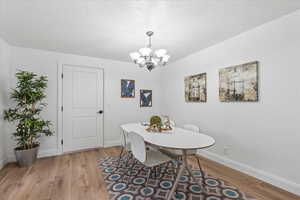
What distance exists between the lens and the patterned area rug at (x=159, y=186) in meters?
1.71

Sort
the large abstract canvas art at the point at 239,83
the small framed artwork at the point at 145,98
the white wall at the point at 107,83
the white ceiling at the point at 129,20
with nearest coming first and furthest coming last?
the white ceiling at the point at 129,20 → the large abstract canvas art at the point at 239,83 → the white wall at the point at 107,83 → the small framed artwork at the point at 145,98

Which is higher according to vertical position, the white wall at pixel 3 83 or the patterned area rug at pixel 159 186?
the white wall at pixel 3 83

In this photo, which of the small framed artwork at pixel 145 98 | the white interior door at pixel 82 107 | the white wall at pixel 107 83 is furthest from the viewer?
the small framed artwork at pixel 145 98

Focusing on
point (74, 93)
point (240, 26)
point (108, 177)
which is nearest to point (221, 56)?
point (240, 26)

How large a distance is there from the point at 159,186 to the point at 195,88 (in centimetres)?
214

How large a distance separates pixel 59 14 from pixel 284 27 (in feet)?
9.62

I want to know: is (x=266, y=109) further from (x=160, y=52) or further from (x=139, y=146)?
(x=139, y=146)

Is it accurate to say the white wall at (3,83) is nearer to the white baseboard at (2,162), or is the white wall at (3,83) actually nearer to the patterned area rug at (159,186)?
the white baseboard at (2,162)

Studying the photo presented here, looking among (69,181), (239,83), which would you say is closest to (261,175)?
(239,83)

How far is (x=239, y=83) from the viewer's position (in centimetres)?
231

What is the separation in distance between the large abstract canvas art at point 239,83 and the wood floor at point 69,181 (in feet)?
4.02

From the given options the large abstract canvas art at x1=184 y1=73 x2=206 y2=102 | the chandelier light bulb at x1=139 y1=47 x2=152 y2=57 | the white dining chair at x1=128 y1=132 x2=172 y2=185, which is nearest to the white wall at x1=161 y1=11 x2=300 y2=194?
the large abstract canvas art at x1=184 y1=73 x2=206 y2=102

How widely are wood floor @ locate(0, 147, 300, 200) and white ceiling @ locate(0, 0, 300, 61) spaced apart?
2.29 metres

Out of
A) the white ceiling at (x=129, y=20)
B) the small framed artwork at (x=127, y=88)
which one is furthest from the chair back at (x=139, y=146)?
the small framed artwork at (x=127, y=88)
